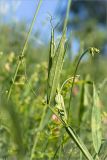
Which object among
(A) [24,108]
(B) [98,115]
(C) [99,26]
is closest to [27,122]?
(A) [24,108]

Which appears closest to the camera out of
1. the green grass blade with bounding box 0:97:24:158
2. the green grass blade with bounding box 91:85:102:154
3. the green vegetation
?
the green grass blade with bounding box 0:97:24:158

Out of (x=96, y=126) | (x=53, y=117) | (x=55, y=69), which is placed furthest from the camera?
(x=53, y=117)

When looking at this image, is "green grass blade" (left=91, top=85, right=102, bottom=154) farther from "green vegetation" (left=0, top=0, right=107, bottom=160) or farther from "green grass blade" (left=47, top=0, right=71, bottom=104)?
"green grass blade" (left=47, top=0, right=71, bottom=104)

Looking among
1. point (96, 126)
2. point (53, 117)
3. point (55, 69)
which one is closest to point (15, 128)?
point (55, 69)

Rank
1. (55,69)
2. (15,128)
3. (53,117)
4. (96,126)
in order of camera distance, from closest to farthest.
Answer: (15,128)
(55,69)
(96,126)
(53,117)

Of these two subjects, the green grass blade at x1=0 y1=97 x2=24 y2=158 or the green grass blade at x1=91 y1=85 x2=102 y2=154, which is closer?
the green grass blade at x1=0 y1=97 x2=24 y2=158

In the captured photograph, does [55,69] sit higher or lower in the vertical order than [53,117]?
higher

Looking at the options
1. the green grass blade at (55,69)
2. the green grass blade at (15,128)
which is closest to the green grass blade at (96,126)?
the green grass blade at (55,69)

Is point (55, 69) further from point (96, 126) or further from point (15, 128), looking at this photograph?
point (15, 128)

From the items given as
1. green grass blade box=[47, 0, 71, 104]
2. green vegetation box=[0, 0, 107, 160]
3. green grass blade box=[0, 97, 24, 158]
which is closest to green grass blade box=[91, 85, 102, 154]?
green vegetation box=[0, 0, 107, 160]

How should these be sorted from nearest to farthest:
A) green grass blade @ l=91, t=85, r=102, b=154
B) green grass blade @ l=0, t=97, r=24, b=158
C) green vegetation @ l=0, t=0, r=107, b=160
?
green grass blade @ l=0, t=97, r=24, b=158 < green vegetation @ l=0, t=0, r=107, b=160 < green grass blade @ l=91, t=85, r=102, b=154

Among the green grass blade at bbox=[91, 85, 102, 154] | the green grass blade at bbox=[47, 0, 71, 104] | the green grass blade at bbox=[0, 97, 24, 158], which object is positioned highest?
the green grass blade at bbox=[47, 0, 71, 104]

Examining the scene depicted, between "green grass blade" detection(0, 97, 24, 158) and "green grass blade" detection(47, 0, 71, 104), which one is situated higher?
"green grass blade" detection(47, 0, 71, 104)
